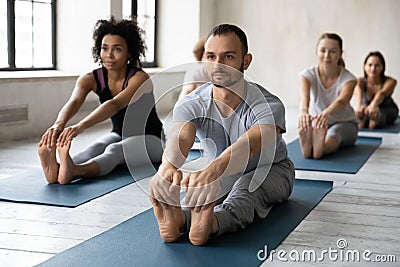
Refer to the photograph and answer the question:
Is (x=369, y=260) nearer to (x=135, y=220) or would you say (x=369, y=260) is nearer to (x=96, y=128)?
(x=135, y=220)

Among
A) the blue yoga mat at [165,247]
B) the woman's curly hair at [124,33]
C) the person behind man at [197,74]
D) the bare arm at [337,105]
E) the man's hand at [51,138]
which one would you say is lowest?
the blue yoga mat at [165,247]

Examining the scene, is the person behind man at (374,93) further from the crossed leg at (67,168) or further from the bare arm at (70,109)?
the crossed leg at (67,168)

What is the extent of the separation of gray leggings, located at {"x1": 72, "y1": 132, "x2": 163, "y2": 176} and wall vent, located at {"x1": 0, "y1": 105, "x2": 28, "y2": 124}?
1.32 metres

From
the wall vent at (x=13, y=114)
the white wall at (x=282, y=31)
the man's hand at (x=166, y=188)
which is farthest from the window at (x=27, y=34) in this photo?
the man's hand at (x=166, y=188)

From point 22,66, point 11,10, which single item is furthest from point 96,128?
point 11,10

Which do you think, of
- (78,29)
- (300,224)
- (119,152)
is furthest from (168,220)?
(78,29)

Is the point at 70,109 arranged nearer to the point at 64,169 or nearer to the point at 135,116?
the point at 64,169

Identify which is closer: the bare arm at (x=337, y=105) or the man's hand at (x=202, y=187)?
the man's hand at (x=202, y=187)

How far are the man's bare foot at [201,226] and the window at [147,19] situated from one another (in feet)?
16.6

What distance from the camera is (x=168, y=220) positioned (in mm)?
2436

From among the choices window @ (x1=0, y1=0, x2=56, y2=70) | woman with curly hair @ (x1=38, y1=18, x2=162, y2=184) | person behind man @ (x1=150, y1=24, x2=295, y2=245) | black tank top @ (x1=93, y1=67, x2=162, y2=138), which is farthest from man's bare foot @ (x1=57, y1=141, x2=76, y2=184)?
window @ (x1=0, y1=0, x2=56, y2=70)

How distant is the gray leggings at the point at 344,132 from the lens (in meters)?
4.74

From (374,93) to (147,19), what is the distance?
2.70 m

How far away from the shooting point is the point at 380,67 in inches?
245
